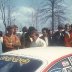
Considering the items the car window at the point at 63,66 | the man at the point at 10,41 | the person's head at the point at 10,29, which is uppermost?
the person's head at the point at 10,29

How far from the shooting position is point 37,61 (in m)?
5.69

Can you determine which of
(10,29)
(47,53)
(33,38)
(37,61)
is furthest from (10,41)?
(37,61)

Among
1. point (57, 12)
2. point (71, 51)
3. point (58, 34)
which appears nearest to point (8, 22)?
point (57, 12)

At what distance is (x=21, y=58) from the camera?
5875 millimetres

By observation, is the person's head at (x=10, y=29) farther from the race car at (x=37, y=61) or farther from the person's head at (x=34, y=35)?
the race car at (x=37, y=61)

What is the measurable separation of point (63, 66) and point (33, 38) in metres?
4.03

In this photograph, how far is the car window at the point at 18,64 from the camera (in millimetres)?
5613

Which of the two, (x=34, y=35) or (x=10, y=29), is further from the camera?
(x=34, y=35)

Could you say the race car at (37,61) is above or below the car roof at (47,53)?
below

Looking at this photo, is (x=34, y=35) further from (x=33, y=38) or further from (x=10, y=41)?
(x=10, y=41)

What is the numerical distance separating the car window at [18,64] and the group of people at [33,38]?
11.7ft

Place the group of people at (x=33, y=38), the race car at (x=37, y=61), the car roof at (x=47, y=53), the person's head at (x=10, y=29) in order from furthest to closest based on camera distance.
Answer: the group of people at (x=33, y=38) < the person's head at (x=10, y=29) < the car roof at (x=47, y=53) < the race car at (x=37, y=61)

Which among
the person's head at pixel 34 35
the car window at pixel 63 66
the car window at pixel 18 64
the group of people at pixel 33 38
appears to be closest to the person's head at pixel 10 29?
the group of people at pixel 33 38

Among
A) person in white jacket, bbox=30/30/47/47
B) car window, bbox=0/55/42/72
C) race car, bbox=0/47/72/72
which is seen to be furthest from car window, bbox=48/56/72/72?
person in white jacket, bbox=30/30/47/47
